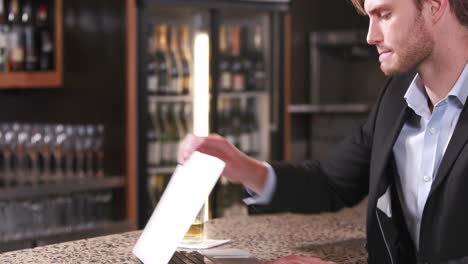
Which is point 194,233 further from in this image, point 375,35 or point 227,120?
point 227,120

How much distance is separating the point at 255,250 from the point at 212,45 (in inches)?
101

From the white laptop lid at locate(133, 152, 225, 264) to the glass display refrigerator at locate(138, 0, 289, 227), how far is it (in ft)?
8.82

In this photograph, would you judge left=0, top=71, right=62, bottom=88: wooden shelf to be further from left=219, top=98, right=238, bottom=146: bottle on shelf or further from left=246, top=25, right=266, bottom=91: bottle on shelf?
left=246, top=25, right=266, bottom=91: bottle on shelf

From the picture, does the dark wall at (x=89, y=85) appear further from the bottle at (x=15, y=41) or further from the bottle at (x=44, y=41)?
the bottle at (x=15, y=41)

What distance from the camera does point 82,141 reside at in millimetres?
3949

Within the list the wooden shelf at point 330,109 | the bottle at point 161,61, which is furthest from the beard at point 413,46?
the wooden shelf at point 330,109

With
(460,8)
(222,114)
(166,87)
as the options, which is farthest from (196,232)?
(222,114)

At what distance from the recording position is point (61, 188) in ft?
12.2

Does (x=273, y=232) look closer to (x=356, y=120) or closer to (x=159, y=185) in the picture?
(x=159, y=185)

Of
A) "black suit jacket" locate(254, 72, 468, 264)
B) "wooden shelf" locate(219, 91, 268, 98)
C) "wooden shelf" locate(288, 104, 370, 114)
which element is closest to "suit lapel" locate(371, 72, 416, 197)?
"black suit jacket" locate(254, 72, 468, 264)

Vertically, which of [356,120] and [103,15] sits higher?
[103,15]

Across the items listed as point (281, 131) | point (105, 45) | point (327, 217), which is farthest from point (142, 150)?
point (327, 217)

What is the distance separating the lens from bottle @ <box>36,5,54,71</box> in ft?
13.3

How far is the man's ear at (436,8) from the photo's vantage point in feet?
5.11
